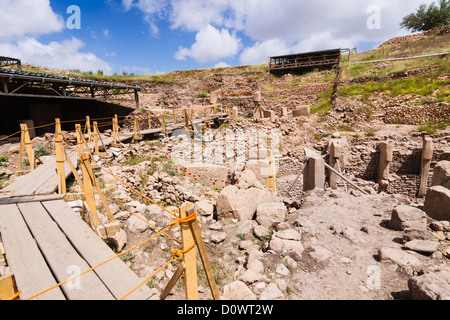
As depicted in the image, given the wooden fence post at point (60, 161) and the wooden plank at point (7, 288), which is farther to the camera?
the wooden fence post at point (60, 161)

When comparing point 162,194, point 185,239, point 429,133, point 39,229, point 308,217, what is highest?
point 429,133

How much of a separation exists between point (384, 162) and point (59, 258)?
14.8 meters

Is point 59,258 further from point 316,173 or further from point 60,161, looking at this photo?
point 316,173

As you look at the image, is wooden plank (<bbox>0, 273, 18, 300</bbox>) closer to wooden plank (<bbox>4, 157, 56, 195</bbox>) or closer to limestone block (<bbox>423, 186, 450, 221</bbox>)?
wooden plank (<bbox>4, 157, 56, 195</bbox>)

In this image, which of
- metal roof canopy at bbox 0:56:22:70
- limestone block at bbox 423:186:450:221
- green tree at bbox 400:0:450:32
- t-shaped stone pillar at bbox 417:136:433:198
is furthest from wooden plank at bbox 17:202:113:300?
green tree at bbox 400:0:450:32

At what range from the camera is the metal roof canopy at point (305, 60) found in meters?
28.5

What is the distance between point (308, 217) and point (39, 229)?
659 centimetres

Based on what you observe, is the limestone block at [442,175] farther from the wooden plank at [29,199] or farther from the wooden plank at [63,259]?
the wooden plank at [29,199]

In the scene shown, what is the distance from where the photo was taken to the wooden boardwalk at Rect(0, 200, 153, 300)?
2479 mm

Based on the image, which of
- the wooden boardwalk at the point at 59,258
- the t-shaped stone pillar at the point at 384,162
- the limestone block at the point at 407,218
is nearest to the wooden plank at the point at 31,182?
the wooden boardwalk at the point at 59,258

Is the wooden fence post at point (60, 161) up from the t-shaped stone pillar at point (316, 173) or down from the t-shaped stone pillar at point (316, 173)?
up
